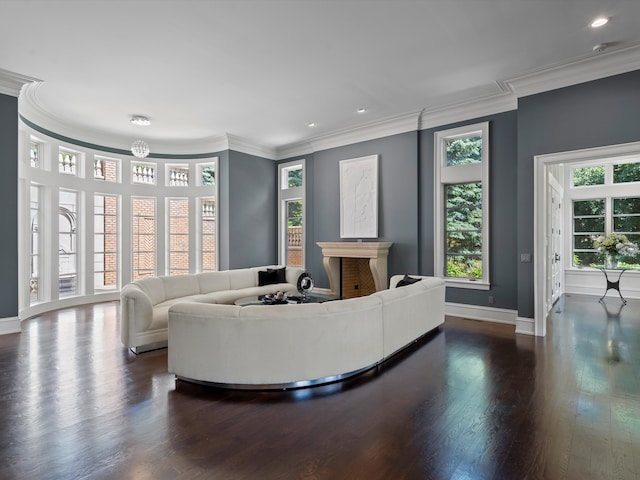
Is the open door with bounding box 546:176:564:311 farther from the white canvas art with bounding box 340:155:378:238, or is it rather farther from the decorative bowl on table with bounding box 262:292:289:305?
the decorative bowl on table with bounding box 262:292:289:305

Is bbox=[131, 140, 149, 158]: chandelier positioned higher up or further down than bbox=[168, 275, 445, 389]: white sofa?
higher up

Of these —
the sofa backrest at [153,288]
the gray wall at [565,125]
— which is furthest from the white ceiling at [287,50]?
the sofa backrest at [153,288]

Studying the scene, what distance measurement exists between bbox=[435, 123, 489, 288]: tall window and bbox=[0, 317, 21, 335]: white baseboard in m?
6.50

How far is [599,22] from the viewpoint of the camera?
11.6 ft

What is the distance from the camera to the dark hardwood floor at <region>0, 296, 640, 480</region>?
202 cm

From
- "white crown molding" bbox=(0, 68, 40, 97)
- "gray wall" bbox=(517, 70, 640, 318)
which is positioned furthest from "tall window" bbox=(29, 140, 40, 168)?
"gray wall" bbox=(517, 70, 640, 318)

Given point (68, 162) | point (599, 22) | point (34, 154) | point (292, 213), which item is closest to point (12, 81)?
point (34, 154)

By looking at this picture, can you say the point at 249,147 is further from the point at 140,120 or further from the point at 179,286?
the point at 179,286

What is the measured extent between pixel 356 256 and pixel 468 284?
2.06 m

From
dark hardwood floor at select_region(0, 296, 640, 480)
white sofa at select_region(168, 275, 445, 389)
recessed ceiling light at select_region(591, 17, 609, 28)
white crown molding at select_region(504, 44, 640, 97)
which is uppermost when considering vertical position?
recessed ceiling light at select_region(591, 17, 609, 28)

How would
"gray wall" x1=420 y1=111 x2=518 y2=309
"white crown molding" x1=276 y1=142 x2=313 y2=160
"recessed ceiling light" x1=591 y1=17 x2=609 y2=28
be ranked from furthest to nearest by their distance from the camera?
1. "white crown molding" x1=276 y1=142 x2=313 y2=160
2. "gray wall" x1=420 y1=111 x2=518 y2=309
3. "recessed ceiling light" x1=591 y1=17 x2=609 y2=28

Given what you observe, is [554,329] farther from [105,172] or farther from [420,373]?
[105,172]

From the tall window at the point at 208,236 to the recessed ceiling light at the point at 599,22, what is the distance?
7151 millimetres

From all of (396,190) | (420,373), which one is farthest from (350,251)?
(420,373)
